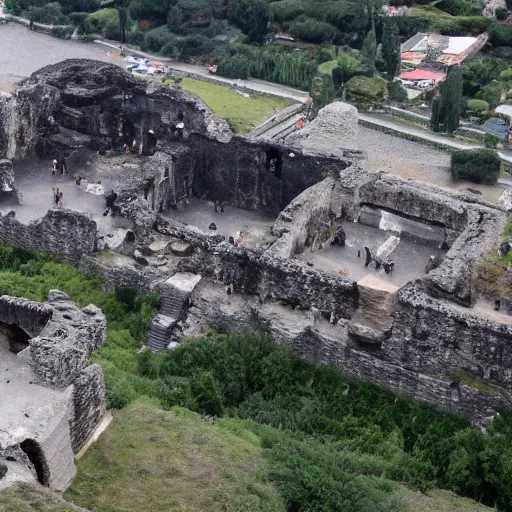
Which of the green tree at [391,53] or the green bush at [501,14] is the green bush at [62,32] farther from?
the green bush at [501,14]

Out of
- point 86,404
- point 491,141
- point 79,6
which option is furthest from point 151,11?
point 86,404

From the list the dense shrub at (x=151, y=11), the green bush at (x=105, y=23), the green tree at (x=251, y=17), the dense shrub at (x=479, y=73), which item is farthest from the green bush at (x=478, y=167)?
the dense shrub at (x=151, y=11)

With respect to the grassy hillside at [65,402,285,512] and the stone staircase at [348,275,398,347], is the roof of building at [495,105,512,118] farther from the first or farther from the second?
the grassy hillside at [65,402,285,512]

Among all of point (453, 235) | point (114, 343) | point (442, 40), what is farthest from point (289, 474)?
point (442, 40)

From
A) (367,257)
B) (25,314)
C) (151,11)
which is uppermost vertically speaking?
(25,314)

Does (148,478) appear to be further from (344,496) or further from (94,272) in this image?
(94,272)

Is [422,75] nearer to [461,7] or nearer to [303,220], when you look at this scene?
[461,7]
